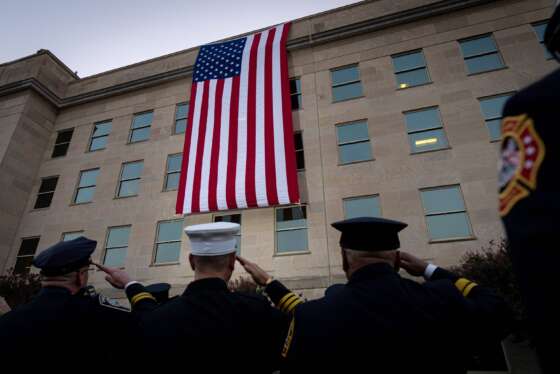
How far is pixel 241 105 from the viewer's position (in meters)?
13.1

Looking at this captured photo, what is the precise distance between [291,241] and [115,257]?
822 cm

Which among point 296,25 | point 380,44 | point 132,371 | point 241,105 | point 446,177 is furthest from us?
point 296,25

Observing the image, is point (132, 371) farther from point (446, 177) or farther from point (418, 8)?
point (418, 8)

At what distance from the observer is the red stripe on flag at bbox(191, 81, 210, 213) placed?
460 inches

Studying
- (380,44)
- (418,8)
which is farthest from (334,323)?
(418,8)

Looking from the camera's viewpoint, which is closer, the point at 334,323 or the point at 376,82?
the point at 334,323

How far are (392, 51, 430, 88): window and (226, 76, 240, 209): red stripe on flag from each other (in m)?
7.42

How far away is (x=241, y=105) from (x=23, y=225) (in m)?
13.4

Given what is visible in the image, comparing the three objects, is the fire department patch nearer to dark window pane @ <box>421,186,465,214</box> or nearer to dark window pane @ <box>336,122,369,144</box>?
dark window pane @ <box>421,186,465,214</box>

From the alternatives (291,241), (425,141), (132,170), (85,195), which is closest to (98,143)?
(85,195)

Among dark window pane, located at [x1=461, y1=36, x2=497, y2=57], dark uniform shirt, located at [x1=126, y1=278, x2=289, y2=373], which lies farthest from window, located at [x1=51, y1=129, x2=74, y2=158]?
dark window pane, located at [x1=461, y1=36, x2=497, y2=57]

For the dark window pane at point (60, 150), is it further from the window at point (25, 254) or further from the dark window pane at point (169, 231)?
the dark window pane at point (169, 231)

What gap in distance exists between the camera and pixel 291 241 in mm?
12172

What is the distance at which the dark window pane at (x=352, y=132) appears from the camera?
13377 mm
